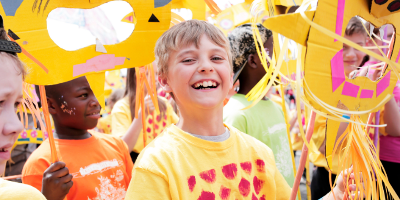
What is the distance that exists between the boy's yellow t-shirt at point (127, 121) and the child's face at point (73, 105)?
816 millimetres

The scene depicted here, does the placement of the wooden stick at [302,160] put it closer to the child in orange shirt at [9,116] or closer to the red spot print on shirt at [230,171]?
the red spot print on shirt at [230,171]

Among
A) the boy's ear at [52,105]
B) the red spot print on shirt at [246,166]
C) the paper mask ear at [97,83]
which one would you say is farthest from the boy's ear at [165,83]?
the boy's ear at [52,105]

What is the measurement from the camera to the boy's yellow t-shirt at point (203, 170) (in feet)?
2.91

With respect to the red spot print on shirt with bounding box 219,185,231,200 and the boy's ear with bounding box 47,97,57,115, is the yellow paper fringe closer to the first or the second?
the red spot print on shirt with bounding box 219,185,231,200

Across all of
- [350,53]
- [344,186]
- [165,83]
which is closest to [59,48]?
[165,83]

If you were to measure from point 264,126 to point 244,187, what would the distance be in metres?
0.78

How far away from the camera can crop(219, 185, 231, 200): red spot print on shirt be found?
3.14 feet

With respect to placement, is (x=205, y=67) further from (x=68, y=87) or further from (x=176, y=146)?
→ (x=68, y=87)

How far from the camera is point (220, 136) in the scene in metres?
1.08

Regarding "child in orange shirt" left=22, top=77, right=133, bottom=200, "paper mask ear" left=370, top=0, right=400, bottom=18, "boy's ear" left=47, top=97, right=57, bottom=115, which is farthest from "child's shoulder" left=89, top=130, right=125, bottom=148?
"paper mask ear" left=370, top=0, right=400, bottom=18

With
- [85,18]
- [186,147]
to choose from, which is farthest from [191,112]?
[85,18]

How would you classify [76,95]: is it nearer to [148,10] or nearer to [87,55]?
[87,55]

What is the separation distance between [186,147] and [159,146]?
0.09 meters

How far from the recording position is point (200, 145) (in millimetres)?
998
